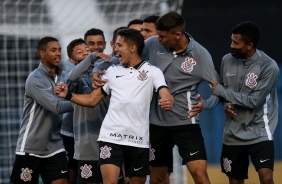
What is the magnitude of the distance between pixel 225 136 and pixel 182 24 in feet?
4.25

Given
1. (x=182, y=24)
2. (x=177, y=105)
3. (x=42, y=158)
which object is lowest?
(x=42, y=158)

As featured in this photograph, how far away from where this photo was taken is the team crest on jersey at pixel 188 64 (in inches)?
362

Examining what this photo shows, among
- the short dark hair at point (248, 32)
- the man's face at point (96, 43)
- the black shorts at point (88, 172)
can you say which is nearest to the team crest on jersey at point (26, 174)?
the black shorts at point (88, 172)

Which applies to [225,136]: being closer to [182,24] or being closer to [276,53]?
[182,24]

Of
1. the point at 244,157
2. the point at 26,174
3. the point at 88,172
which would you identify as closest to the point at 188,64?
the point at 244,157

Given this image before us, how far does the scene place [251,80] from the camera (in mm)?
9453

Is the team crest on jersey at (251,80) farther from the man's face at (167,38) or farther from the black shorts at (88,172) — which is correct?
the black shorts at (88,172)

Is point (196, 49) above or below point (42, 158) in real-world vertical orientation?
above

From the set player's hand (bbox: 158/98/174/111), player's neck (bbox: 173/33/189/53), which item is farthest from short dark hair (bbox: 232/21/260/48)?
player's hand (bbox: 158/98/174/111)

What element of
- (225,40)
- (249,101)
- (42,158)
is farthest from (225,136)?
(225,40)

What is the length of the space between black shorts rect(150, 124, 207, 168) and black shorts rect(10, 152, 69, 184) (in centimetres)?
102

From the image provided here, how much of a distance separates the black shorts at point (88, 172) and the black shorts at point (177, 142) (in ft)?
2.23

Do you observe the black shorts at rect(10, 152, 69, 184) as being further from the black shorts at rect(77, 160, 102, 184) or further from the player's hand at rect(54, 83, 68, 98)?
the player's hand at rect(54, 83, 68, 98)

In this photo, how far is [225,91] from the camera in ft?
30.5
